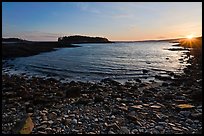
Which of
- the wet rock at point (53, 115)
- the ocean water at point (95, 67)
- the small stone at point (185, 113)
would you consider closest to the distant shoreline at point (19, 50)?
the ocean water at point (95, 67)

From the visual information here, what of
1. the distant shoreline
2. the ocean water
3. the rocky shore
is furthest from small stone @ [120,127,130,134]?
the distant shoreline

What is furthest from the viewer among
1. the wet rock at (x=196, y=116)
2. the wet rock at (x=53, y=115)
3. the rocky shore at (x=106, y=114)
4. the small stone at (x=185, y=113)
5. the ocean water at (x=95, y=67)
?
the ocean water at (x=95, y=67)

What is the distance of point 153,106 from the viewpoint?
1221 cm

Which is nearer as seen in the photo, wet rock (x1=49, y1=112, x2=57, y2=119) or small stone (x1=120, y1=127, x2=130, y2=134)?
small stone (x1=120, y1=127, x2=130, y2=134)

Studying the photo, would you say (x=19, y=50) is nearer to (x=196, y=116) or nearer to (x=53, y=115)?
(x=53, y=115)

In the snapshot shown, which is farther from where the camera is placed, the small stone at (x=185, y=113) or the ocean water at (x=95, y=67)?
the ocean water at (x=95, y=67)

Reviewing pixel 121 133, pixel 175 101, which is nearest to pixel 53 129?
pixel 121 133

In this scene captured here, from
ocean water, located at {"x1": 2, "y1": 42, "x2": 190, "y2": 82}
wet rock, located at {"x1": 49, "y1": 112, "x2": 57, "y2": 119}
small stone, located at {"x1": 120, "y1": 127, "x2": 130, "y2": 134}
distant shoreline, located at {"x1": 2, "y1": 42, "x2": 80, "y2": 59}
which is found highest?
distant shoreline, located at {"x1": 2, "y1": 42, "x2": 80, "y2": 59}

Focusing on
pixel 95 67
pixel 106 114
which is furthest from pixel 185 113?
pixel 95 67

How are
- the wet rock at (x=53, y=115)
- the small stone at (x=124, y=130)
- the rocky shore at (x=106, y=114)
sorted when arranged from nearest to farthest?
the small stone at (x=124, y=130)
the rocky shore at (x=106, y=114)
the wet rock at (x=53, y=115)

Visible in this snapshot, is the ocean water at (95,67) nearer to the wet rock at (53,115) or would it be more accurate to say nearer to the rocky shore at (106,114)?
the rocky shore at (106,114)

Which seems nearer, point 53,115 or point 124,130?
point 124,130

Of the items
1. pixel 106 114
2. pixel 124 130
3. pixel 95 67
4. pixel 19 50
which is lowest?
pixel 124 130

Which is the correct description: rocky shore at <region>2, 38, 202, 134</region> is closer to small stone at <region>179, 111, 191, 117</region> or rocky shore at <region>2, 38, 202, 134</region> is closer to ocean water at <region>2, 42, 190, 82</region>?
small stone at <region>179, 111, 191, 117</region>
